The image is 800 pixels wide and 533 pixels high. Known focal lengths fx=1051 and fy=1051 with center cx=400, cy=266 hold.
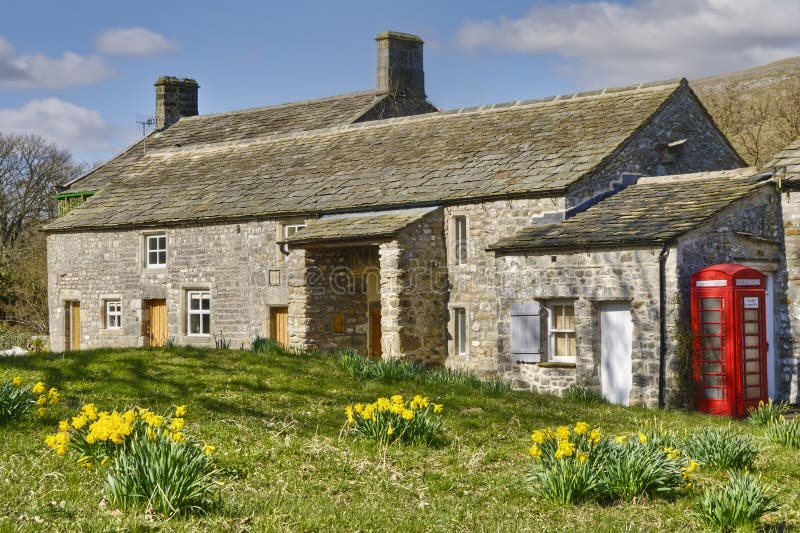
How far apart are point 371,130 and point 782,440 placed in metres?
18.5

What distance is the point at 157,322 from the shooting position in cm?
2908

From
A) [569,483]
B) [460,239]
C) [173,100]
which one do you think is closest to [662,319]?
[460,239]

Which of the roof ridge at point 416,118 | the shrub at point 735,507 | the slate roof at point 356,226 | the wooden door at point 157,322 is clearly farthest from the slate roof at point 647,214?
the wooden door at point 157,322

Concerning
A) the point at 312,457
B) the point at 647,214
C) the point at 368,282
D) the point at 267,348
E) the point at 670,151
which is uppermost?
the point at 670,151

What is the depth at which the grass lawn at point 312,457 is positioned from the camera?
848 cm

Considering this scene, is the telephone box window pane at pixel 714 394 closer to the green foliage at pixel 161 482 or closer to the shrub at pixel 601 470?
the shrub at pixel 601 470

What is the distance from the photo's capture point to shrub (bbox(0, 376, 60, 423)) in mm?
11922

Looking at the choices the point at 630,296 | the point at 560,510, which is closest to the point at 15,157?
the point at 630,296

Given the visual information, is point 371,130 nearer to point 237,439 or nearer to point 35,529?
point 237,439

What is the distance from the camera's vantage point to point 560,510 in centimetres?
913

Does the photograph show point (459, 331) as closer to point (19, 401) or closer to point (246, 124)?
point (19, 401)

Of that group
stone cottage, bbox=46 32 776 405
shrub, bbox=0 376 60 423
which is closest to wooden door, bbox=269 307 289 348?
stone cottage, bbox=46 32 776 405

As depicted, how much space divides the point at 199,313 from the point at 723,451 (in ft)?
63.1

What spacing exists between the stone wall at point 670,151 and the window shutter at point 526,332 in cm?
266
